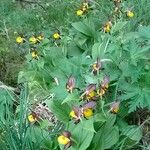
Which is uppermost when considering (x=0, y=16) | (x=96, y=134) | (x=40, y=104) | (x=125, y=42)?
(x=125, y=42)

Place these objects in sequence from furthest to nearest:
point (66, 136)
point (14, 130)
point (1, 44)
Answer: point (1, 44)
point (14, 130)
point (66, 136)

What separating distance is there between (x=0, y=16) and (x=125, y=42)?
7.89 feet

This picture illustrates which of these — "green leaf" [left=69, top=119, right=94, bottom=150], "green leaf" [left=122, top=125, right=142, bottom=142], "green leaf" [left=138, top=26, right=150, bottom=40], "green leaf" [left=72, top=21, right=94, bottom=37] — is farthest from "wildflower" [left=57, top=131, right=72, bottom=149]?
"green leaf" [left=72, top=21, right=94, bottom=37]

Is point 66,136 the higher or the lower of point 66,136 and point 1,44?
the higher

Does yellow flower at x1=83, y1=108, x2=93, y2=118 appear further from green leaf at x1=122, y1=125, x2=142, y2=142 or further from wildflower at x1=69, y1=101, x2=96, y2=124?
green leaf at x1=122, y1=125, x2=142, y2=142

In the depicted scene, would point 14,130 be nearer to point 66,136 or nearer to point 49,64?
point 66,136

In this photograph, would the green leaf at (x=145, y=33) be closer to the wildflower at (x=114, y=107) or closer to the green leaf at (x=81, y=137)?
the wildflower at (x=114, y=107)

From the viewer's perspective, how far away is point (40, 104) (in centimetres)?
300

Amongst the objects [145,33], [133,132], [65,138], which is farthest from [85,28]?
[65,138]

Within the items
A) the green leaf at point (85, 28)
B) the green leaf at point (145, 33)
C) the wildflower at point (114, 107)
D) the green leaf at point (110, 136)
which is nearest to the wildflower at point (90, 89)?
the wildflower at point (114, 107)

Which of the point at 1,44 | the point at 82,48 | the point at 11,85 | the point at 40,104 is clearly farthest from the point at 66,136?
the point at 1,44

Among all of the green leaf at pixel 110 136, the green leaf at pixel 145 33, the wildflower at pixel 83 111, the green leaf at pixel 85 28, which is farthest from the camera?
the green leaf at pixel 85 28

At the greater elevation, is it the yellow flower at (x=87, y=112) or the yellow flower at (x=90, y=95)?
the yellow flower at (x=90, y=95)

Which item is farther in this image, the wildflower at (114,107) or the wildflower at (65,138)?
the wildflower at (114,107)
